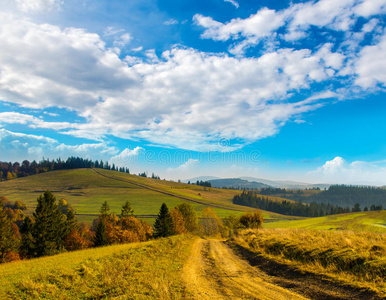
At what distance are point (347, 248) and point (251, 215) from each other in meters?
46.7

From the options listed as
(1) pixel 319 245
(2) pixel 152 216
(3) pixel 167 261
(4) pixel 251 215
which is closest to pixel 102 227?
(4) pixel 251 215

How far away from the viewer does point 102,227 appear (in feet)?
181

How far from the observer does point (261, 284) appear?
37.3 ft

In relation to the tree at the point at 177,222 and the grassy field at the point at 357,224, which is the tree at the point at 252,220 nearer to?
the grassy field at the point at 357,224

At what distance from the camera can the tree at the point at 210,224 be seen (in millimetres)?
108750

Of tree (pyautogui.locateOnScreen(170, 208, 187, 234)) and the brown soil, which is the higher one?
the brown soil

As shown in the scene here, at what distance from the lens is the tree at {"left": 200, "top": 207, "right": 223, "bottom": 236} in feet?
357

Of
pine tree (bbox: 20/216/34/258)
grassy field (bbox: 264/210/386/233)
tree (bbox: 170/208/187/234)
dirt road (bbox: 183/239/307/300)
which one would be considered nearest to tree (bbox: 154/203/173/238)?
tree (bbox: 170/208/187/234)

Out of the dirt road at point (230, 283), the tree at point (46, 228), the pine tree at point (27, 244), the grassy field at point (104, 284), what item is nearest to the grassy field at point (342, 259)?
the dirt road at point (230, 283)

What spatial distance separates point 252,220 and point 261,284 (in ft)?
160

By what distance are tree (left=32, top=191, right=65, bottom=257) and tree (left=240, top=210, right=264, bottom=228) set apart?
48.2 m

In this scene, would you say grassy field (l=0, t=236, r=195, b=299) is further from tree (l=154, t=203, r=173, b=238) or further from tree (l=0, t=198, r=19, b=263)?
tree (l=154, t=203, r=173, b=238)

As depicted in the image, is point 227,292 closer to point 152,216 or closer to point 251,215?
point 251,215

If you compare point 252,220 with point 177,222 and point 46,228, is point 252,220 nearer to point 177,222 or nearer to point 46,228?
point 177,222
